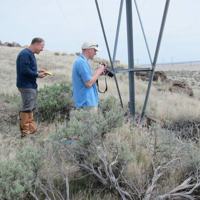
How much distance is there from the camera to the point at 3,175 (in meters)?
5.25

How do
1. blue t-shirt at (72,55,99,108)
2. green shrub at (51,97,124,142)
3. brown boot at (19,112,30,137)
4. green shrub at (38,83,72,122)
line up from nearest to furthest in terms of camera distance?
green shrub at (51,97,124,142) → blue t-shirt at (72,55,99,108) → brown boot at (19,112,30,137) → green shrub at (38,83,72,122)

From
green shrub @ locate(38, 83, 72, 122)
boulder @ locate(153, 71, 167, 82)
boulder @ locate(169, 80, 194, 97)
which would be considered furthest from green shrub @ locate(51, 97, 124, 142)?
boulder @ locate(153, 71, 167, 82)

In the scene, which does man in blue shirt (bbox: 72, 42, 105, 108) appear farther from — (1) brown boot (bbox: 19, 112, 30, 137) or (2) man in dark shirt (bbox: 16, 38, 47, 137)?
(1) brown boot (bbox: 19, 112, 30, 137)

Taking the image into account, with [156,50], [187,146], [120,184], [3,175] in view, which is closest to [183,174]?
[187,146]

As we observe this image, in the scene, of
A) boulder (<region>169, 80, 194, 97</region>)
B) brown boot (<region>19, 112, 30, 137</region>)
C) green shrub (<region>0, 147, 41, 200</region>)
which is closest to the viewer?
green shrub (<region>0, 147, 41, 200</region>)

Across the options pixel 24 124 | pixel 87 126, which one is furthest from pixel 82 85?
pixel 24 124

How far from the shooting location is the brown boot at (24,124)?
9.33 m

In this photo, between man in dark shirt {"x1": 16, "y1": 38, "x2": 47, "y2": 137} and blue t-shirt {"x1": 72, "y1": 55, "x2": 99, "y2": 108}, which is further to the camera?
man in dark shirt {"x1": 16, "y1": 38, "x2": 47, "y2": 137}

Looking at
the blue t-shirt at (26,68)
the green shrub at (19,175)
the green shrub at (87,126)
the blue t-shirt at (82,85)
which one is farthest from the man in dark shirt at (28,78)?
the green shrub at (19,175)

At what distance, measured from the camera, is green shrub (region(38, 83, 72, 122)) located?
11.2 meters

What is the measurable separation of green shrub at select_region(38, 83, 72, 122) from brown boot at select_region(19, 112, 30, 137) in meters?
1.43

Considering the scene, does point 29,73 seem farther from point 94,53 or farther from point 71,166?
point 71,166

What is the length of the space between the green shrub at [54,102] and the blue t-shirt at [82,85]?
3.36 metres

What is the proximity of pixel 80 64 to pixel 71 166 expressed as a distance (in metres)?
1.74
